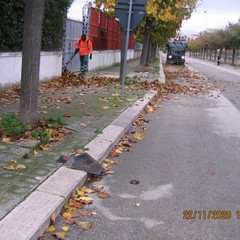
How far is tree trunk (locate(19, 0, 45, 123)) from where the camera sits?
679 centimetres

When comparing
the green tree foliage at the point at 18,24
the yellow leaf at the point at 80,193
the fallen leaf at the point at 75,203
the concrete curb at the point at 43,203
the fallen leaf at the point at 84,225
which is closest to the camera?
the concrete curb at the point at 43,203

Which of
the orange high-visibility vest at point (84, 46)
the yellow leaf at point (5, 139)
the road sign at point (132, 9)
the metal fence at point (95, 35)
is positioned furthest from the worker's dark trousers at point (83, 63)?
the yellow leaf at point (5, 139)

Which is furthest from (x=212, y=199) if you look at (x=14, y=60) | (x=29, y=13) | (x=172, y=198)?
(x=14, y=60)

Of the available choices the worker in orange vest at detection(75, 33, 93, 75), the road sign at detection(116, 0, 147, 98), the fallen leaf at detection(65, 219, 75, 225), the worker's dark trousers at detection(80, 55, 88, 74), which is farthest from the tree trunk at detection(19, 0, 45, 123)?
the worker's dark trousers at detection(80, 55, 88, 74)

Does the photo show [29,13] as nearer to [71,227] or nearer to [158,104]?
[71,227]

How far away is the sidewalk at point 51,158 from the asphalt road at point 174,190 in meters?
0.31

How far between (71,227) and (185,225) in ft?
3.66

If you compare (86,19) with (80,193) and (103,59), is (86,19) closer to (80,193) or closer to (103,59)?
(103,59)

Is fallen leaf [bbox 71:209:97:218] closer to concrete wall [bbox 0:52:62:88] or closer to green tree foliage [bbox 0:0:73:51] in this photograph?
concrete wall [bbox 0:52:62:88]

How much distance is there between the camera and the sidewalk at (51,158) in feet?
12.7

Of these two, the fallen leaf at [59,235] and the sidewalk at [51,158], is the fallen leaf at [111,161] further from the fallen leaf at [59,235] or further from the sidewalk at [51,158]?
the fallen leaf at [59,235]
